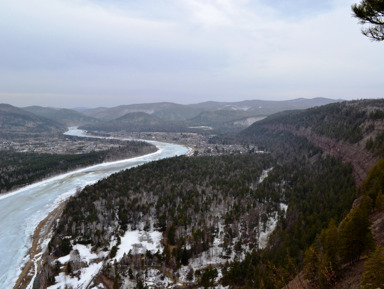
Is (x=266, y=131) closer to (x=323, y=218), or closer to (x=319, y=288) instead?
(x=323, y=218)

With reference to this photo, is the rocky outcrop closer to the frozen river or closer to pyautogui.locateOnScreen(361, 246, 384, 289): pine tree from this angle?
A: pyautogui.locateOnScreen(361, 246, 384, 289): pine tree

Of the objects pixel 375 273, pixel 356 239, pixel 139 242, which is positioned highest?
pixel 375 273

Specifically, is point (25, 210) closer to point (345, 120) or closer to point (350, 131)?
point (350, 131)

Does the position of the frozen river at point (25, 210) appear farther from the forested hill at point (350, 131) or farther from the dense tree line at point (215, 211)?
the forested hill at point (350, 131)

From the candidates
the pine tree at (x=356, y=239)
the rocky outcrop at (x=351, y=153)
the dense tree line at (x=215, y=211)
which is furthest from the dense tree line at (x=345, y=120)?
the pine tree at (x=356, y=239)

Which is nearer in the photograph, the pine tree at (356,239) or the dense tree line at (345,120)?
the pine tree at (356,239)

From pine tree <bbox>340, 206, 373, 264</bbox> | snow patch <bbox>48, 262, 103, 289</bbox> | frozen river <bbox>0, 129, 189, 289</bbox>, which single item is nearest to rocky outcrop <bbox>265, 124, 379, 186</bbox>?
pine tree <bbox>340, 206, 373, 264</bbox>

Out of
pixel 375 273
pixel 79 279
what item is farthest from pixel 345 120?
pixel 79 279
